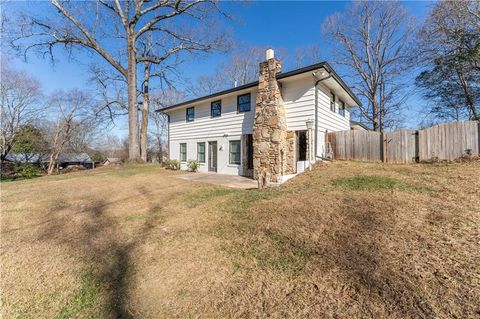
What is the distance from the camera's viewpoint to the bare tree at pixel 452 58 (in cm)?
1155

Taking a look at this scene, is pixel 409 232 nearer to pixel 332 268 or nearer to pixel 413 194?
pixel 332 268

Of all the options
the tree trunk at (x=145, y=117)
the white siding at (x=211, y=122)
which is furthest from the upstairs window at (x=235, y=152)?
the tree trunk at (x=145, y=117)

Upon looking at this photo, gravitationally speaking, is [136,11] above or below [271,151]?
above

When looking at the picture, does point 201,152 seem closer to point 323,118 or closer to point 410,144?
point 323,118

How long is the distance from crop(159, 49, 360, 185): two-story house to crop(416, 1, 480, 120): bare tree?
23.1ft

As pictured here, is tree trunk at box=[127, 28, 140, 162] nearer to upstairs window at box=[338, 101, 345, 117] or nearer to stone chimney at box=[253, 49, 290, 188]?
stone chimney at box=[253, 49, 290, 188]

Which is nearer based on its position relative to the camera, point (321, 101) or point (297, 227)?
point (297, 227)

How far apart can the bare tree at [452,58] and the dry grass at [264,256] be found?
11687 millimetres

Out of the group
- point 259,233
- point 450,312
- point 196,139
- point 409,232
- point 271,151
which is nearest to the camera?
point 450,312

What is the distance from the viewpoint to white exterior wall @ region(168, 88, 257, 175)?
10891 millimetres

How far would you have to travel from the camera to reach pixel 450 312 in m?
1.79

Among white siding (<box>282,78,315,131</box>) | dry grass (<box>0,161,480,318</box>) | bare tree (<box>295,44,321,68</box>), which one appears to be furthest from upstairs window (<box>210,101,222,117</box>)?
bare tree (<box>295,44,321,68</box>)

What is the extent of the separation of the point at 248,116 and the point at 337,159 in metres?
4.67

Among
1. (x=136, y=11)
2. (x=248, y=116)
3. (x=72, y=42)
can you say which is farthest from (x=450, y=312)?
(x=72, y=42)
